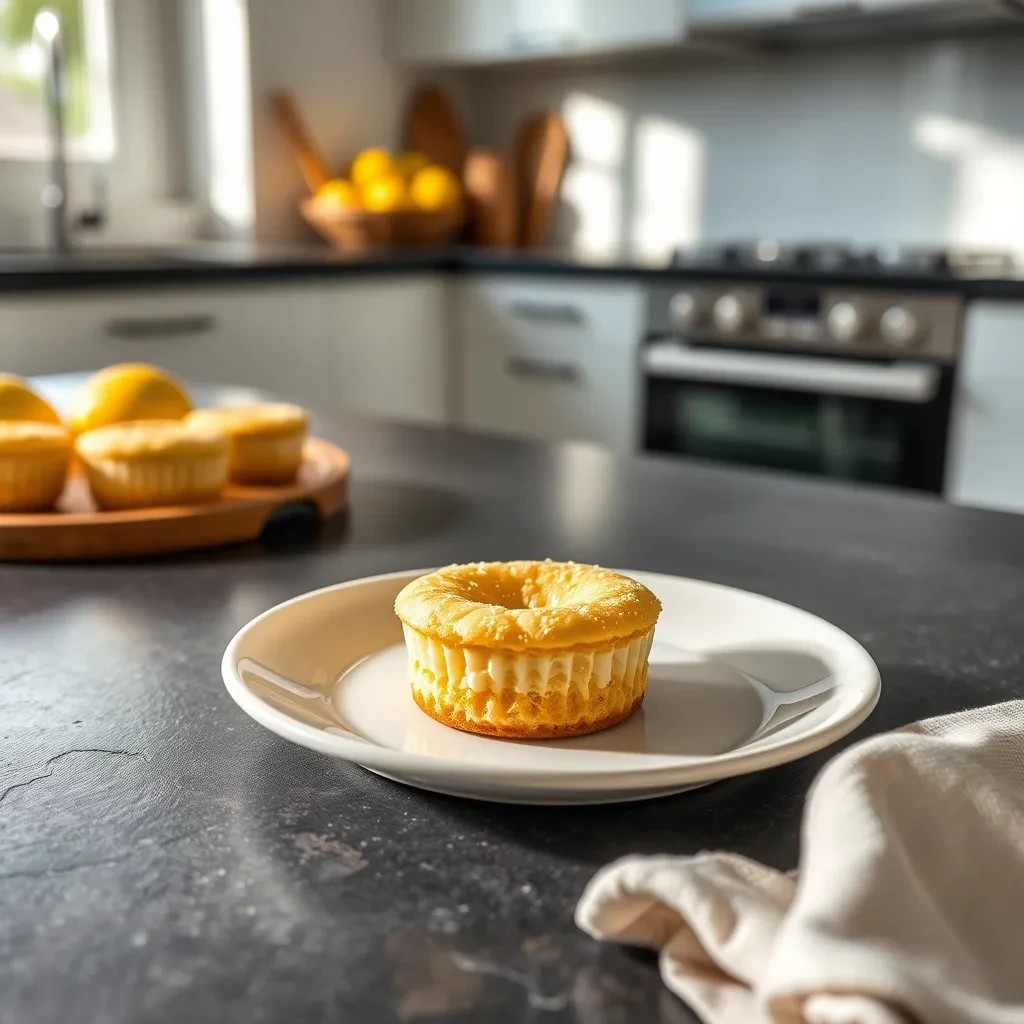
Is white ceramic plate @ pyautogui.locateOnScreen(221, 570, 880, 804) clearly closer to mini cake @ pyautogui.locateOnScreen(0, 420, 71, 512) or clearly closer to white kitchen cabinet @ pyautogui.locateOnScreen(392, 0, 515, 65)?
mini cake @ pyautogui.locateOnScreen(0, 420, 71, 512)

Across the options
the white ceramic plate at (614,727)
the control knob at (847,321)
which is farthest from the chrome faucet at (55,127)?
the white ceramic plate at (614,727)

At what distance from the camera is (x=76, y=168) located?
10.9ft

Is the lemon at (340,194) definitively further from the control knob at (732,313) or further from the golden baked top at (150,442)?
the golden baked top at (150,442)

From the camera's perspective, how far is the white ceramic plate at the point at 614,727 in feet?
1.55

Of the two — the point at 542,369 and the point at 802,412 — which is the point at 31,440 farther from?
the point at 542,369

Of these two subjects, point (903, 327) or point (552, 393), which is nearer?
point (903, 327)

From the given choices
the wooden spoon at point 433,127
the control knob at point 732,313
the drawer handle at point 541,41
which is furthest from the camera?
the wooden spoon at point 433,127

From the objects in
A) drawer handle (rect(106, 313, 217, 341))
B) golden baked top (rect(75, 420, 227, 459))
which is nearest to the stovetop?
drawer handle (rect(106, 313, 217, 341))

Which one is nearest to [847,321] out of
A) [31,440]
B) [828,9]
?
[828,9]

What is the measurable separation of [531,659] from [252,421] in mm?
562

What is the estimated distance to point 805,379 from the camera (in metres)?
2.64

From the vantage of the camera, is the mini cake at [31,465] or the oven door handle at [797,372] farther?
the oven door handle at [797,372]

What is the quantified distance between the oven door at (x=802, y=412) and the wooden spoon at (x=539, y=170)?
3.31 feet

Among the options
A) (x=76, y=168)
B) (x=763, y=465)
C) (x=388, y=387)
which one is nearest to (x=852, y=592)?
(x=763, y=465)
